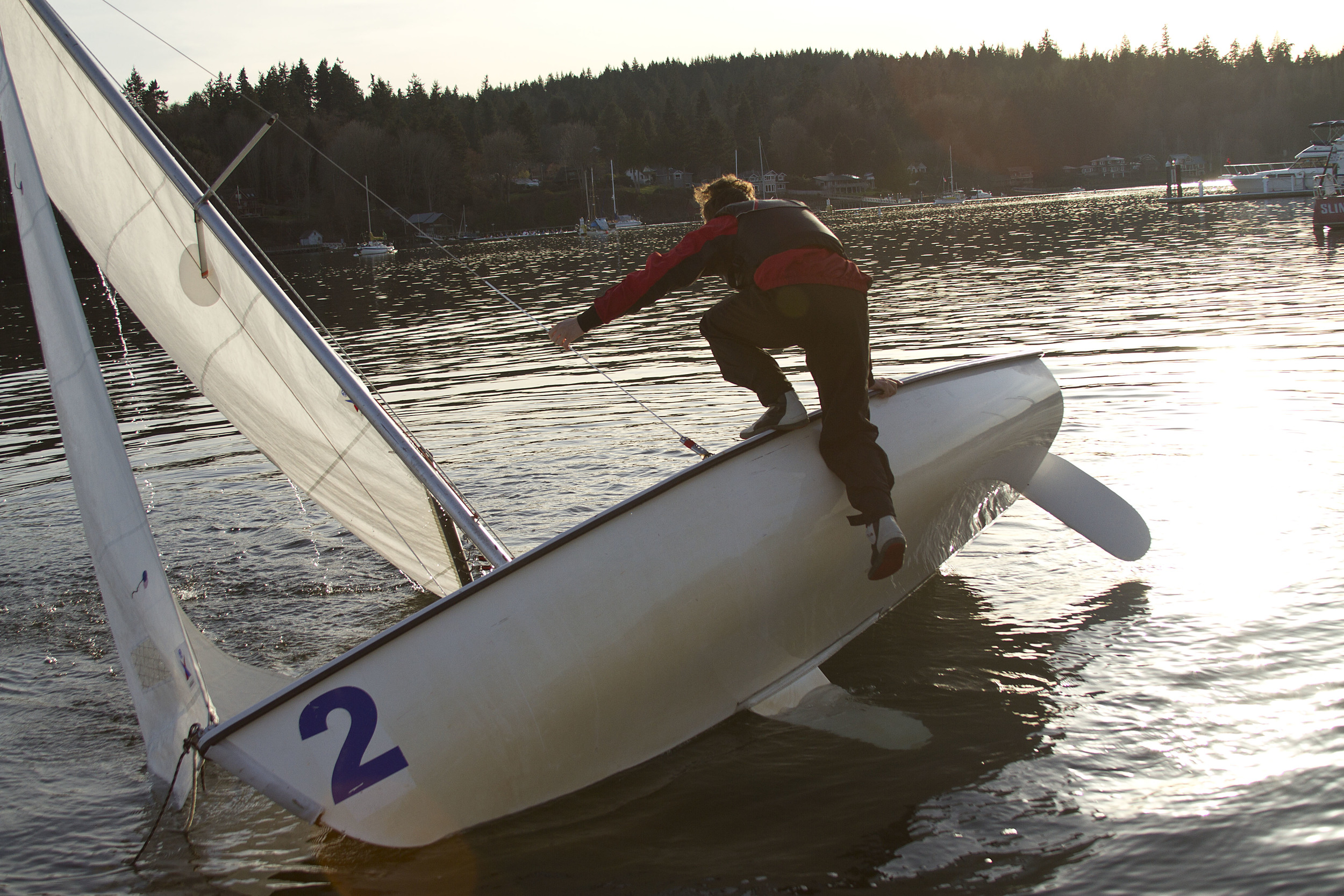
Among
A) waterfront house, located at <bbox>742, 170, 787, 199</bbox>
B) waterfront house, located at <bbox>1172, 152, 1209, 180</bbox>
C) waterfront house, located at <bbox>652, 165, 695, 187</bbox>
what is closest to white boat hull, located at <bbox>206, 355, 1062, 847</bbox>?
waterfront house, located at <bbox>742, 170, 787, 199</bbox>

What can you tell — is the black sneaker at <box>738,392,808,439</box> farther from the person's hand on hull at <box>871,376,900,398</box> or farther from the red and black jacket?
the red and black jacket

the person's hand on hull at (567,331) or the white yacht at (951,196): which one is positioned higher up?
the white yacht at (951,196)

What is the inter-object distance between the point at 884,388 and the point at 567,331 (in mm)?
1604

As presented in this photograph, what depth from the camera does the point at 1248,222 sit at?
117ft

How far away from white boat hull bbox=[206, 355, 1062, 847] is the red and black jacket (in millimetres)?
721

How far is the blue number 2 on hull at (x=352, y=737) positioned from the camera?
128 inches

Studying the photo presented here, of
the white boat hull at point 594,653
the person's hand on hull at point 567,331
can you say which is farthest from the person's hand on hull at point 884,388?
the person's hand on hull at point 567,331

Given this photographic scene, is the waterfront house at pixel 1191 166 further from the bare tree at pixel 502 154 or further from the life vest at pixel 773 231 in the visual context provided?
the life vest at pixel 773 231

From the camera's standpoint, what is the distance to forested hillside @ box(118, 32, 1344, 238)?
103000 mm

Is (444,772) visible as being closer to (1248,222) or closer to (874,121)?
(1248,222)

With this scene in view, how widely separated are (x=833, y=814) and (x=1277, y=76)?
7816 inches

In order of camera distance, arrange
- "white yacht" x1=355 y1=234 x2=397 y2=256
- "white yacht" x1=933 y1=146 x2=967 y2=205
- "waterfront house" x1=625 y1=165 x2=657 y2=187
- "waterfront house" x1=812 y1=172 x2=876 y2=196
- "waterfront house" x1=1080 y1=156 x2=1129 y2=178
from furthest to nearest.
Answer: "waterfront house" x1=1080 y1=156 x2=1129 y2=178, "waterfront house" x1=625 y1=165 x2=657 y2=187, "waterfront house" x1=812 y1=172 x2=876 y2=196, "white yacht" x1=933 y1=146 x2=967 y2=205, "white yacht" x1=355 y1=234 x2=397 y2=256

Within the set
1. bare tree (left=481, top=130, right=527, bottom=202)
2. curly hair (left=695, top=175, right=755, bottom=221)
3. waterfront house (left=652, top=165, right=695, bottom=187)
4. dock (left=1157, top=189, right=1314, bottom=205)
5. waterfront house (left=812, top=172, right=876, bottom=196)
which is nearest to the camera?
curly hair (left=695, top=175, right=755, bottom=221)

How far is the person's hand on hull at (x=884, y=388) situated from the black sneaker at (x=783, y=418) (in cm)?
43
